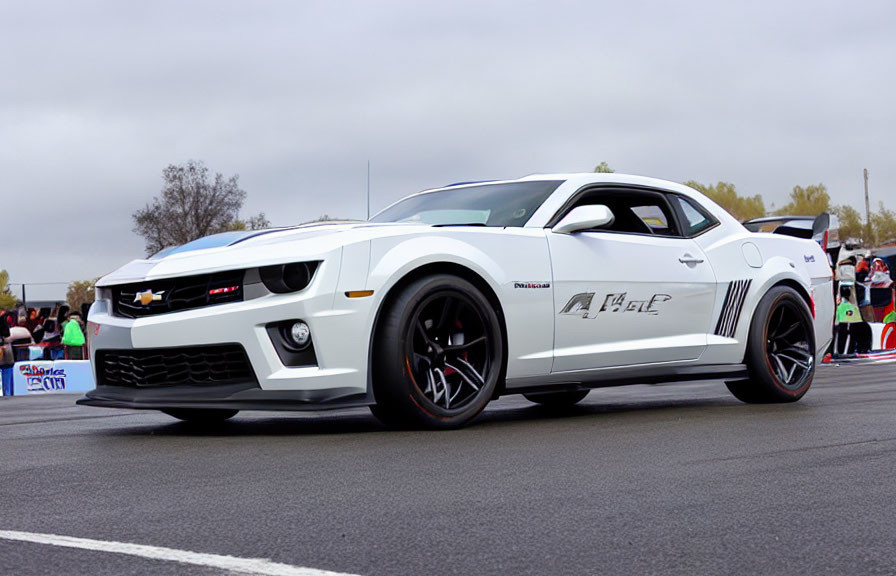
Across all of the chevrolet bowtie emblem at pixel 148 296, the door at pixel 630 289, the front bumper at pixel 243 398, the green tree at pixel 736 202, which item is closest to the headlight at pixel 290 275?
the front bumper at pixel 243 398

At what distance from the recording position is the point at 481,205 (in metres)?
6.89

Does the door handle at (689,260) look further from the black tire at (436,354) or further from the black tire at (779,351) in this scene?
the black tire at (436,354)

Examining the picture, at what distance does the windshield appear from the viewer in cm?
Answer: 670

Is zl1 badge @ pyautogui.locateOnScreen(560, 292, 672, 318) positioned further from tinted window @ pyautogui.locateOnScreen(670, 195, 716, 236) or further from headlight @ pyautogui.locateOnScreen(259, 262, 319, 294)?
headlight @ pyautogui.locateOnScreen(259, 262, 319, 294)

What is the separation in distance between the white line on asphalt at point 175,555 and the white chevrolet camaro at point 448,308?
2.43 m

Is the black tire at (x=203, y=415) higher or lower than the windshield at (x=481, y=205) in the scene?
lower

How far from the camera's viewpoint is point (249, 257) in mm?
5648

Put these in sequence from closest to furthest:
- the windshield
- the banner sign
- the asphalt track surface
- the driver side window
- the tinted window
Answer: the asphalt track surface
the windshield
the driver side window
the tinted window
the banner sign

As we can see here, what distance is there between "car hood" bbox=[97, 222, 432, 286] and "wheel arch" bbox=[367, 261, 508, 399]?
213 millimetres

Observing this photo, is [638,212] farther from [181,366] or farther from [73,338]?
[73,338]

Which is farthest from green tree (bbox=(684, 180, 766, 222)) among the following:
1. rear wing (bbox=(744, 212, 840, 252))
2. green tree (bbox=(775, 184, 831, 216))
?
rear wing (bbox=(744, 212, 840, 252))

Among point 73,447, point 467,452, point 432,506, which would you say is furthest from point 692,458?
point 73,447

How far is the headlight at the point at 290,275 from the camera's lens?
5.59 metres

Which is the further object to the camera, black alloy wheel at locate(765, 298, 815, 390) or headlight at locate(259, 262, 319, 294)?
black alloy wheel at locate(765, 298, 815, 390)
